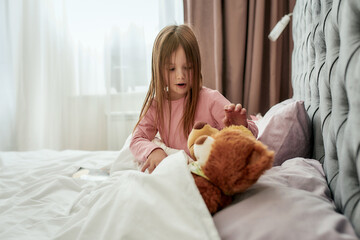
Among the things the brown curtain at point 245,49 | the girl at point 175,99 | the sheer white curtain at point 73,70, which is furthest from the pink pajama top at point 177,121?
the sheer white curtain at point 73,70

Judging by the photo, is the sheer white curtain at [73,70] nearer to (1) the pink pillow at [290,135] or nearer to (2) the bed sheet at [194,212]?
(1) the pink pillow at [290,135]

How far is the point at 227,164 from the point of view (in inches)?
23.5

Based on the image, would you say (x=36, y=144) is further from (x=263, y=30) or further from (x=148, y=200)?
(x=148, y=200)

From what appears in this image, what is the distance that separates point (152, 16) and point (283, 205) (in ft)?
8.00

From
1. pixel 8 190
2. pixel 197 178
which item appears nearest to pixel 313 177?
pixel 197 178

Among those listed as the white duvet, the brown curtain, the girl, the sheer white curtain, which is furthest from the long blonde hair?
the sheer white curtain

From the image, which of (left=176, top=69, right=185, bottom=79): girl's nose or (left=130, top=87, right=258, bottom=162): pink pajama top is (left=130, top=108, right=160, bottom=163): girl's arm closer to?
(left=130, top=87, right=258, bottom=162): pink pajama top

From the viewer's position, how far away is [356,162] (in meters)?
0.56

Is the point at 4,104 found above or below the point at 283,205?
above

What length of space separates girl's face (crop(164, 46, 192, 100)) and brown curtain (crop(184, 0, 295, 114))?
1.11 metres

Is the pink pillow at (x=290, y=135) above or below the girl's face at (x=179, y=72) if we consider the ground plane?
below

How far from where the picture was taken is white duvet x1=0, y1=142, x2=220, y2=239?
0.55 meters

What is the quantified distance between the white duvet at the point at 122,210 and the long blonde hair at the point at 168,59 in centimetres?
45

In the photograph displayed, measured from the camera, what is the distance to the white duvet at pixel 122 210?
0.55 m
